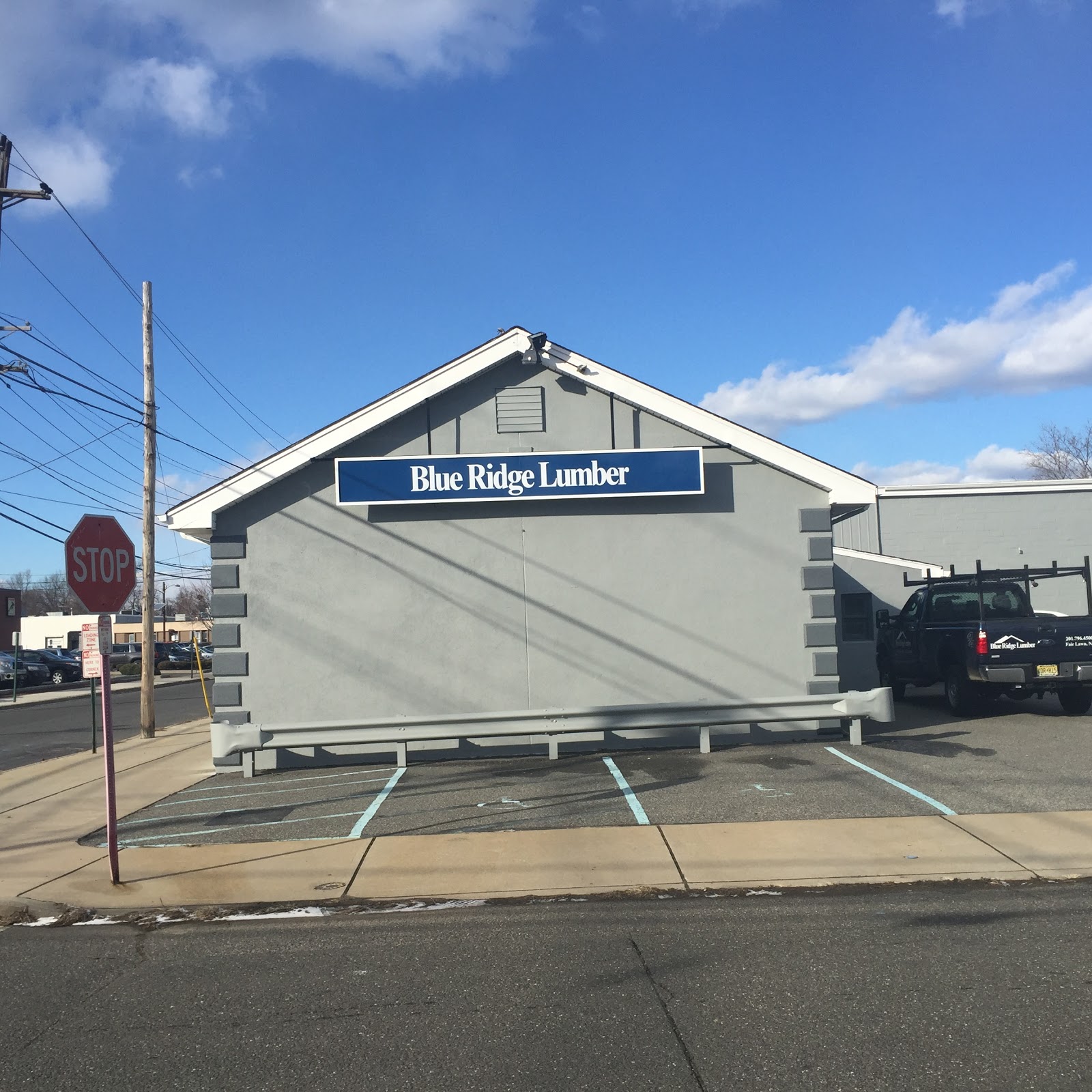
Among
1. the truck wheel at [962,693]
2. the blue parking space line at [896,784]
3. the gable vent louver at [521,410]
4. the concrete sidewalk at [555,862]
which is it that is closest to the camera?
the concrete sidewalk at [555,862]

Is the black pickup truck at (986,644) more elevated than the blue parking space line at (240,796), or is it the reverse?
the black pickup truck at (986,644)

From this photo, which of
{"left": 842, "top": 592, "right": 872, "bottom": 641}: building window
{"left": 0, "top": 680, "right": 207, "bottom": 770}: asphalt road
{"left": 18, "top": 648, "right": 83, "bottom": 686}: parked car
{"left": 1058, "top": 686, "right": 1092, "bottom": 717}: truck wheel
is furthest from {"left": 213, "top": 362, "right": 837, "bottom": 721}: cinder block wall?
{"left": 18, "top": 648, "right": 83, "bottom": 686}: parked car

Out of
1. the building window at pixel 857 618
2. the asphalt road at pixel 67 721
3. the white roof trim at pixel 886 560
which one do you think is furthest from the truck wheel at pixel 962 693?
the asphalt road at pixel 67 721

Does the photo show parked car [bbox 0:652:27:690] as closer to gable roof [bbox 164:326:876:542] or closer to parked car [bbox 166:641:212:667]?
parked car [bbox 166:641:212:667]

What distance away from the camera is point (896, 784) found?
10.3 metres

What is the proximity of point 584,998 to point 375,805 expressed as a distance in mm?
5664

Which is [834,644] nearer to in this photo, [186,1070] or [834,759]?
[834,759]

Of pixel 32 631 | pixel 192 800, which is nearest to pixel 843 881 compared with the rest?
pixel 192 800

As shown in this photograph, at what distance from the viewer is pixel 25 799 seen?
39.7 ft

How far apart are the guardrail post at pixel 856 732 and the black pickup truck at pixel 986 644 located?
2848mm

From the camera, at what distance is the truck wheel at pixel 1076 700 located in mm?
14945

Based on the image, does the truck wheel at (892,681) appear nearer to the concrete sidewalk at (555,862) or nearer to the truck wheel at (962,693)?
the truck wheel at (962,693)

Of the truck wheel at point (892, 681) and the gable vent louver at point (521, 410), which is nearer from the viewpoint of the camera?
the gable vent louver at point (521, 410)

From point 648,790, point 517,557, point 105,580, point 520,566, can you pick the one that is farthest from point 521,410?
point 105,580
